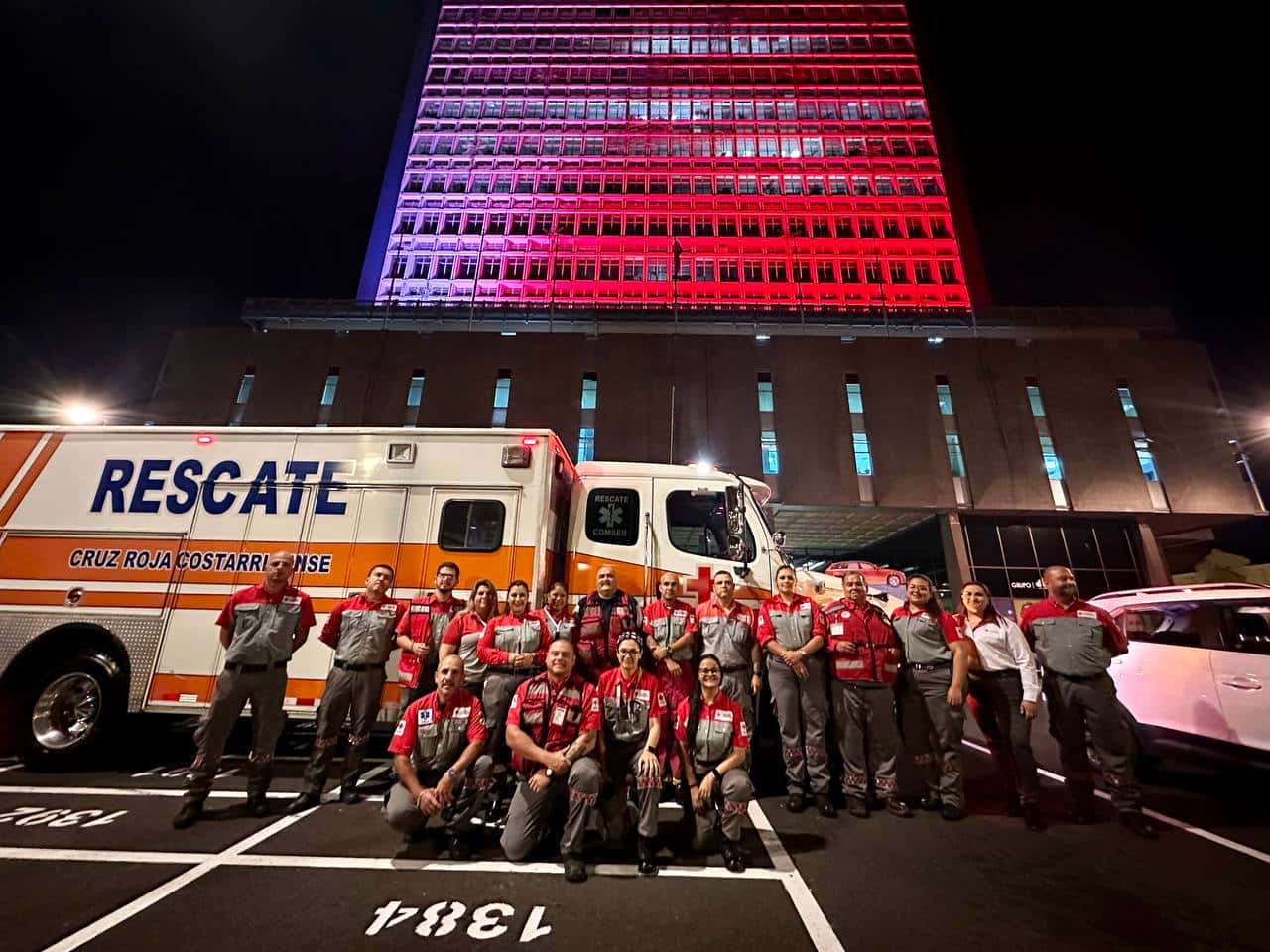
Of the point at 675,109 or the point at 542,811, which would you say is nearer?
the point at 542,811

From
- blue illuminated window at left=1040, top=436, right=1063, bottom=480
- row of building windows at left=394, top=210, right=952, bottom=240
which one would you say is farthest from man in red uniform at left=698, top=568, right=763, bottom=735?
row of building windows at left=394, top=210, right=952, bottom=240

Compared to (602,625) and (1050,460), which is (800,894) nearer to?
(602,625)

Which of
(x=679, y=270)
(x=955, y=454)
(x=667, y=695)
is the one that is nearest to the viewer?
(x=667, y=695)

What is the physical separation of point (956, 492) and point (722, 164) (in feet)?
132

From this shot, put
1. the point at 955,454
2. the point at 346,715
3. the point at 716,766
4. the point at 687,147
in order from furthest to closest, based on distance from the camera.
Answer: the point at 687,147
the point at 955,454
the point at 346,715
the point at 716,766

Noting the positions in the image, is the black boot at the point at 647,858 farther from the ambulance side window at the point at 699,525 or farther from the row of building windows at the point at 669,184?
the row of building windows at the point at 669,184

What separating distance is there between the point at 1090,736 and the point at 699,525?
405 centimetres

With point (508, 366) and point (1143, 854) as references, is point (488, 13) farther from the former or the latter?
point (1143, 854)

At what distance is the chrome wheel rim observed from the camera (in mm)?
5387

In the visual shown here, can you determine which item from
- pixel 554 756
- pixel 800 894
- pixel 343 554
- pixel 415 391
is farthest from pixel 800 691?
pixel 415 391

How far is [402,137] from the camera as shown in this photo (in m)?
49.1

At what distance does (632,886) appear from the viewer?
3.33m

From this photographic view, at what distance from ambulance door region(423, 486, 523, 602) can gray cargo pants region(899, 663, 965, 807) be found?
3961mm

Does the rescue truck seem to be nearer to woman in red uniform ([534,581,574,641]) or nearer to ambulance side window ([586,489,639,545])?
ambulance side window ([586,489,639,545])
